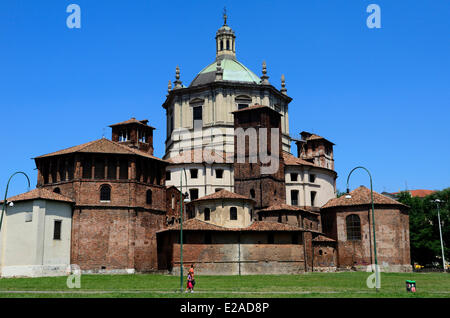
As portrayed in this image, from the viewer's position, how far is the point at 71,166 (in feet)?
161

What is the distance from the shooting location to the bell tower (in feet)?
245

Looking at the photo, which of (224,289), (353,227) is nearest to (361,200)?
(353,227)

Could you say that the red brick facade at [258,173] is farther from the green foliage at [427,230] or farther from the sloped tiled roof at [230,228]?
the green foliage at [427,230]

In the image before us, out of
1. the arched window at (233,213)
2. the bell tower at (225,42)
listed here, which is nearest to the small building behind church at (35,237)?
the arched window at (233,213)

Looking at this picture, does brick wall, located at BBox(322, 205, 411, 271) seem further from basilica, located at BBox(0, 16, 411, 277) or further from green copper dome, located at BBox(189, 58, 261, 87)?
green copper dome, located at BBox(189, 58, 261, 87)

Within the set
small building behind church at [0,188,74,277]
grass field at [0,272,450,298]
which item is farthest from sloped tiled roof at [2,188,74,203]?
grass field at [0,272,450,298]

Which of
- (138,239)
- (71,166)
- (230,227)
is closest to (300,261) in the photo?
(230,227)

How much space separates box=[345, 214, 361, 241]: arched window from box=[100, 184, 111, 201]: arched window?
26437 mm

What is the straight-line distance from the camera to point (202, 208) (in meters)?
50.2

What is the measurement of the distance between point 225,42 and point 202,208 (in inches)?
1298

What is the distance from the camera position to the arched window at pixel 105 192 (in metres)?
48.9

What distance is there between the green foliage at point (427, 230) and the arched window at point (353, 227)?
1598 centimetres

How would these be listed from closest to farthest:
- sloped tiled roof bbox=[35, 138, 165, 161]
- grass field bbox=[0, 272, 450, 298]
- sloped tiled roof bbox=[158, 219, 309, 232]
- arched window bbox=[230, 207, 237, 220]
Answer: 1. grass field bbox=[0, 272, 450, 298]
2. sloped tiled roof bbox=[158, 219, 309, 232]
3. sloped tiled roof bbox=[35, 138, 165, 161]
4. arched window bbox=[230, 207, 237, 220]

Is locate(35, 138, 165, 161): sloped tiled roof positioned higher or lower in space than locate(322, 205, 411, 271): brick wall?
higher
